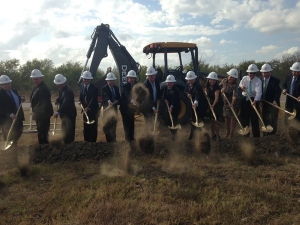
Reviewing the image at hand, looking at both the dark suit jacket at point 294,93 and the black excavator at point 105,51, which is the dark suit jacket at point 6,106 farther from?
the dark suit jacket at point 294,93

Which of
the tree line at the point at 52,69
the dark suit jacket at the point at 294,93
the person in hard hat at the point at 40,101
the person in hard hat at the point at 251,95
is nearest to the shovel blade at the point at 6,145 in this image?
the person in hard hat at the point at 40,101

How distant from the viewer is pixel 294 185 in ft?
15.8

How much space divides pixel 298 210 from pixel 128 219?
2.06m

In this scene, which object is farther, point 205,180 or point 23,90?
point 23,90

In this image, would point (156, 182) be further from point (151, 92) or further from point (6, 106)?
point (6, 106)

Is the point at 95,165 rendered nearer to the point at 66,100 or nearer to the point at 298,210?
the point at 66,100

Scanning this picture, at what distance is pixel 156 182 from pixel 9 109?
3.83 meters

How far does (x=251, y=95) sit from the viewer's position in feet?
23.1

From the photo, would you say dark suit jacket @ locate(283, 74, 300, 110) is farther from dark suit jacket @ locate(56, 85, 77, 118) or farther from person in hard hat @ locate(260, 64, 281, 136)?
dark suit jacket @ locate(56, 85, 77, 118)

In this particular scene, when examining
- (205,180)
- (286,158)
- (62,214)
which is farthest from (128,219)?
(286,158)

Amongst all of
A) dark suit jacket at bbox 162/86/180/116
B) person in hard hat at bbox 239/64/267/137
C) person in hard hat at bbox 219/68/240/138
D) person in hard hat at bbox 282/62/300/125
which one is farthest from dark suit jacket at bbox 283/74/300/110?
dark suit jacket at bbox 162/86/180/116

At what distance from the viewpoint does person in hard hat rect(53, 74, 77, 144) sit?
693cm

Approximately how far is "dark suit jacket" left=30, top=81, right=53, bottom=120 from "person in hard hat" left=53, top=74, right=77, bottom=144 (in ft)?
0.72

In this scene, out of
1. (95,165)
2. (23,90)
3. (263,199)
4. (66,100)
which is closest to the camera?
(263,199)
